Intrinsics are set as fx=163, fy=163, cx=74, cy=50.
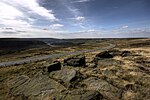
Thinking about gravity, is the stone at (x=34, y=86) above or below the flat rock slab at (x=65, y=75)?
below

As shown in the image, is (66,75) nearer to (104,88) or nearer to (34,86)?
(34,86)

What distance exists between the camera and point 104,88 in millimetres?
19297

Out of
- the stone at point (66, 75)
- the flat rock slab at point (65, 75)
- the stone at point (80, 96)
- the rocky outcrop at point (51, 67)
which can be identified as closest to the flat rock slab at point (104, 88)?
the stone at point (80, 96)

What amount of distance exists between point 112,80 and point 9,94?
1401 cm

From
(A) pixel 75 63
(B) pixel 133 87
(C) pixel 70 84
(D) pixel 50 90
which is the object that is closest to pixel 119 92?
(B) pixel 133 87

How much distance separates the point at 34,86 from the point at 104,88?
8.81 metres

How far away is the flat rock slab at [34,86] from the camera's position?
1941cm

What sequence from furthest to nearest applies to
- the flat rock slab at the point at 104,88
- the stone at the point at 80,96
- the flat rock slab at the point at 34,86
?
the flat rock slab at the point at 34,86 < the flat rock slab at the point at 104,88 < the stone at the point at 80,96

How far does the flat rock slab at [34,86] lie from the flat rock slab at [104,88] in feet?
11.6

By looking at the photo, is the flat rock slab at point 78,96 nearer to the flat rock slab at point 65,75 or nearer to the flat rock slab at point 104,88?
the flat rock slab at point 104,88

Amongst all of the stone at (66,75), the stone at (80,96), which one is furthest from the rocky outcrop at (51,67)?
the stone at (80,96)

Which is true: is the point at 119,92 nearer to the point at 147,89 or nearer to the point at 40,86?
the point at 147,89

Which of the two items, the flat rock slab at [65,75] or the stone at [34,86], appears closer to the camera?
the stone at [34,86]

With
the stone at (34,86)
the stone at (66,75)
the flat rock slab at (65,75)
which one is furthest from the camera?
the flat rock slab at (65,75)
